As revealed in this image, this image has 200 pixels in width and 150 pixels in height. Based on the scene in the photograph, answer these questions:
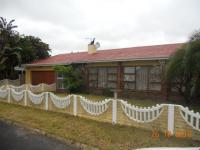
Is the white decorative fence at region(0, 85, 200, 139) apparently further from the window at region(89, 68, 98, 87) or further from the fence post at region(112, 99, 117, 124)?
the window at region(89, 68, 98, 87)

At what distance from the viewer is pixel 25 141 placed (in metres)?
8.04

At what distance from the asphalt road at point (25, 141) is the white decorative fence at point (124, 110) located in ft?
8.20

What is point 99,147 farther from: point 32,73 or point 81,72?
point 32,73

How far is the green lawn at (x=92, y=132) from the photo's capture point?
7.28m

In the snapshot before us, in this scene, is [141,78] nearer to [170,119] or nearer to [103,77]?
[103,77]

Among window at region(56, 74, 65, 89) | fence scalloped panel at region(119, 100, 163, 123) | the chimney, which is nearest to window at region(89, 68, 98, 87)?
window at region(56, 74, 65, 89)

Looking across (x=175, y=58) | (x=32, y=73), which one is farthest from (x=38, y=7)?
(x=32, y=73)

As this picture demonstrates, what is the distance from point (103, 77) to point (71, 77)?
265 cm

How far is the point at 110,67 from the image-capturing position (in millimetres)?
20562

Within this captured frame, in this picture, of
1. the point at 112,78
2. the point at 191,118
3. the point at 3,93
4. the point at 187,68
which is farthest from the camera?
the point at 112,78

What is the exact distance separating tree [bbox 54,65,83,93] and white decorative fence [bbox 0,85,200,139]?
694 cm

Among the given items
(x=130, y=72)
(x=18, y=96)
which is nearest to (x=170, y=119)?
(x=18, y=96)

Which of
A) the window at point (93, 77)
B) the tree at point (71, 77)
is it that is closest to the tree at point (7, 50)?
the tree at point (71, 77)

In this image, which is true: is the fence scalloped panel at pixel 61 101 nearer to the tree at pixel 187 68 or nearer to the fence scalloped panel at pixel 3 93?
the tree at pixel 187 68
